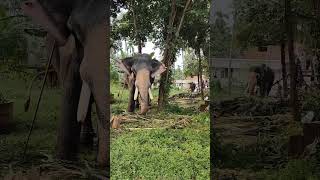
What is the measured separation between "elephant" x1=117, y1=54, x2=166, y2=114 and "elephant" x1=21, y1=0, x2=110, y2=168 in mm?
418

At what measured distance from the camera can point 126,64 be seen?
246 inches

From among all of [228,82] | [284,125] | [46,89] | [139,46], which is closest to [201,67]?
[228,82]

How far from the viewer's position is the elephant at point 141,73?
20.6 feet

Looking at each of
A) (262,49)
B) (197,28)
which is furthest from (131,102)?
(262,49)

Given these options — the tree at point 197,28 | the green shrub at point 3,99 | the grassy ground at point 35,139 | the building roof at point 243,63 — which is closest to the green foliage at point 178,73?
the tree at point 197,28

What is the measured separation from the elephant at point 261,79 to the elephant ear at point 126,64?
1.41 m

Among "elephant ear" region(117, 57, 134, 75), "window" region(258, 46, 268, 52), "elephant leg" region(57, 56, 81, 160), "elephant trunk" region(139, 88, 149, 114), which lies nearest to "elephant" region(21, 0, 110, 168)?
"elephant leg" region(57, 56, 81, 160)

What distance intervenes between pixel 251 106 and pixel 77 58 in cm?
207

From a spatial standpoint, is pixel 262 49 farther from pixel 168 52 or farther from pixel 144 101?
pixel 144 101

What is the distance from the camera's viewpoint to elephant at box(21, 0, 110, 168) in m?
5.75

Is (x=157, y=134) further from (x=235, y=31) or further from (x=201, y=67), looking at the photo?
(x=235, y=31)

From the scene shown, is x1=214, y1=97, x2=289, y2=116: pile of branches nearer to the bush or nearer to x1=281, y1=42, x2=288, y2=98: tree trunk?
x1=281, y1=42, x2=288, y2=98: tree trunk

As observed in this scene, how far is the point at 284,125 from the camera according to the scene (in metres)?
6.05

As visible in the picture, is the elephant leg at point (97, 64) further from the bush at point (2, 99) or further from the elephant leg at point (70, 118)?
the bush at point (2, 99)
